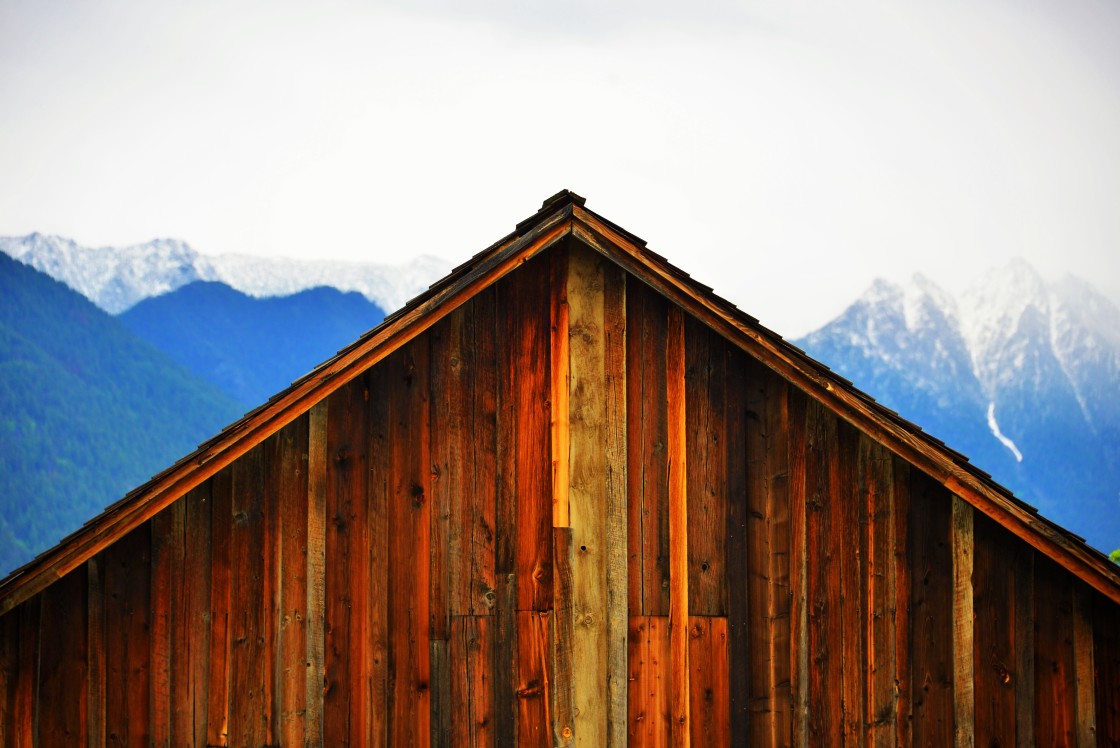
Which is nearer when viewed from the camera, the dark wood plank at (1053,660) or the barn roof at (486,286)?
Answer: the barn roof at (486,286)

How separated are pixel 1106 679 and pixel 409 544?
4.49 m

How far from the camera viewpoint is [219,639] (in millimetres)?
5195

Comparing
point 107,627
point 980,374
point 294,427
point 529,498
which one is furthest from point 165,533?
point 980,374

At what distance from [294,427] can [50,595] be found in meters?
1.85

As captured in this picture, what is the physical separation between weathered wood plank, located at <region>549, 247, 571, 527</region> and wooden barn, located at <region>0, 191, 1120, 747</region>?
0.02 m

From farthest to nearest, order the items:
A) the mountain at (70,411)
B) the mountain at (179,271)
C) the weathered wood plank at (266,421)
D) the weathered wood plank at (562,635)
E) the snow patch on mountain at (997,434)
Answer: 1. the mountain at (179,271)
2. the snow patch on mountain at (997,434)
3. the mountain at (70,411)
4. the weathered wood plank at (562,635)
5. the weathered wood plank at (266,421)

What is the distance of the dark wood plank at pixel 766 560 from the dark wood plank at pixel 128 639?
3739 mm

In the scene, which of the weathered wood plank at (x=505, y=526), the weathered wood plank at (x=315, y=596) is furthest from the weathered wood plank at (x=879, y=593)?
the weathered wood plank at (x=315, y=596)

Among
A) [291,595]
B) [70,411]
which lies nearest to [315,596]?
[291,595]

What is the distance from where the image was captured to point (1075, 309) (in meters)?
15.0

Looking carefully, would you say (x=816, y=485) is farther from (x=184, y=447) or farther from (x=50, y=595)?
(x=184, y=447)

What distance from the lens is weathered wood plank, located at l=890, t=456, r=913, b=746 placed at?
5238mm

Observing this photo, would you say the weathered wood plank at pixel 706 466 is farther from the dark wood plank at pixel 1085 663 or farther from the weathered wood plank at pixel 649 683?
the dark wood plank at pixel 1085 663

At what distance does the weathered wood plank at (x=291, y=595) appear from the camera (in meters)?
5.20
